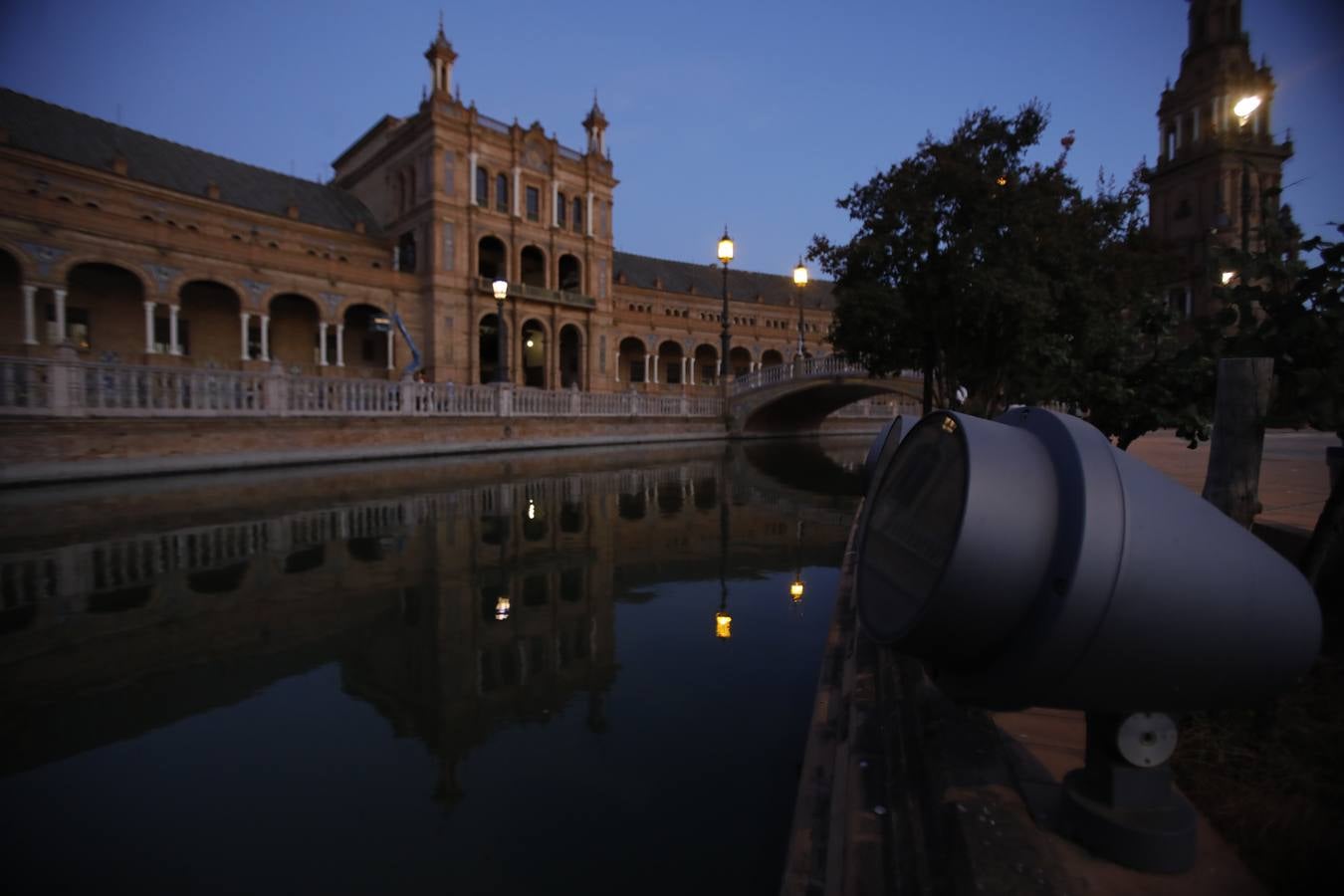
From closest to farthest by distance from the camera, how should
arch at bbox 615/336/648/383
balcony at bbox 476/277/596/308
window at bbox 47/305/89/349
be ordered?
window at bbox 47/305/89/349, balcony at bbox 476/277/596/308, arch at bbox 615/336/648/383

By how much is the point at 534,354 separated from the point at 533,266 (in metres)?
5.29

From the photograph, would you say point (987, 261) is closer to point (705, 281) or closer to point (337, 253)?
point (337, 253)

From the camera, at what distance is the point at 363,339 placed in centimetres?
3281

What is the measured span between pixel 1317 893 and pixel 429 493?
10.0 meters

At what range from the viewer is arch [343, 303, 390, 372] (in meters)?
32.0

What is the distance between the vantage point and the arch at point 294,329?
2942 cm

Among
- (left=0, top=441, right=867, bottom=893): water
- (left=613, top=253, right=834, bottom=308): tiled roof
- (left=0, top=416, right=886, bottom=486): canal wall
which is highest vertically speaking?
(left=613, top=253, right=834, bottom=308): tiled roof

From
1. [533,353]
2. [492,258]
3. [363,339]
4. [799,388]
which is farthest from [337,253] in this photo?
[799,388]

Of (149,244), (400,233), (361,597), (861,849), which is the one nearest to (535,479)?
(361,597)

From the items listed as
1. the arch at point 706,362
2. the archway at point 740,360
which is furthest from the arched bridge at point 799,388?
the archway at point 740,360

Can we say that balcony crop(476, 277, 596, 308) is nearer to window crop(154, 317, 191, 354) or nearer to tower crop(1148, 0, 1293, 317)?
window crop(154, 317, 191, 354)

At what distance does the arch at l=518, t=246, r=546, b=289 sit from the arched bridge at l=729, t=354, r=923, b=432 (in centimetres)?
1522

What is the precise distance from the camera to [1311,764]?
181cm

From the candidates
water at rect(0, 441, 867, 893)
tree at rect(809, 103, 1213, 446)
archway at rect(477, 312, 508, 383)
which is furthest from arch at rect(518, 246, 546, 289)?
water at rect(0, 441, 867, 893)
